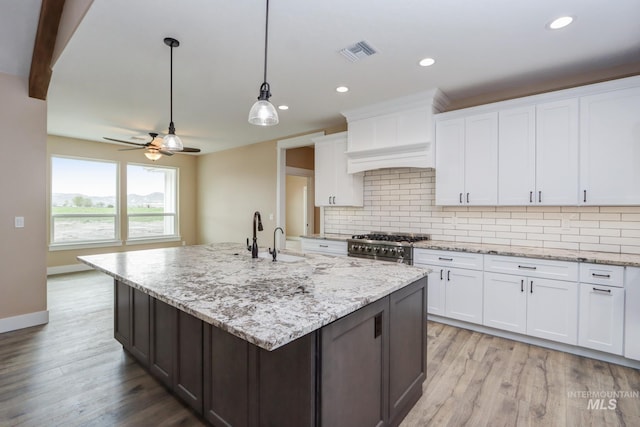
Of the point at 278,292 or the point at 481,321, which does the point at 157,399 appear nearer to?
the point at 278,292

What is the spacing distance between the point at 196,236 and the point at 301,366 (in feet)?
24.3

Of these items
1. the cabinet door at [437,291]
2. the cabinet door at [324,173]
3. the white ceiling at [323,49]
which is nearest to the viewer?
the white ceiling at [323,49]

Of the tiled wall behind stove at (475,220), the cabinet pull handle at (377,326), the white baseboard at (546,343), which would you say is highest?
the tiled wall behind stove at (475,220)

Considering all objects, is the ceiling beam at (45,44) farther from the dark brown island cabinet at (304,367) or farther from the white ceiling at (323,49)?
the dark brown island cabinet at (304,367)

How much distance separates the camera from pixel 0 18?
2.72 m

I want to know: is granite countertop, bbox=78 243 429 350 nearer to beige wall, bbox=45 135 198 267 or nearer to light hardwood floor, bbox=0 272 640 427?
light hardwood floor, bbox=0 272 640 427

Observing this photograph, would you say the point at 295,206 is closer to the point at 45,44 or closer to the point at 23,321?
the point at 23,321

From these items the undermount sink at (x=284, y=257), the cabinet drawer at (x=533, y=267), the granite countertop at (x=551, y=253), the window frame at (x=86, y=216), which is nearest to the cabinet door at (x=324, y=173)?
the granite countertop at (x=551, y=253)

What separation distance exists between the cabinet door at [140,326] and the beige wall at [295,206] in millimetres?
6832

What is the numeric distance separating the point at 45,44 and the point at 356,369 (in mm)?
3878

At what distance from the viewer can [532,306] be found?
287 centimetres

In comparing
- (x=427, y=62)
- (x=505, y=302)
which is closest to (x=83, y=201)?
(x=427, y=62)

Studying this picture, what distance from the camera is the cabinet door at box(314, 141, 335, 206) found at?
15.2 feet

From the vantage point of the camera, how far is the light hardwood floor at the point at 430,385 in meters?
1.91
